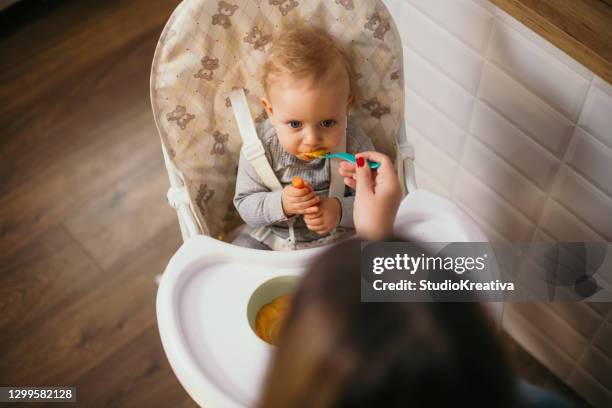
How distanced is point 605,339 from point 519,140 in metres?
0.41

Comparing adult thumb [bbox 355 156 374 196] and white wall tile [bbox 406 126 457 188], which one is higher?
adult thumb [bbox 355 156 374 196]

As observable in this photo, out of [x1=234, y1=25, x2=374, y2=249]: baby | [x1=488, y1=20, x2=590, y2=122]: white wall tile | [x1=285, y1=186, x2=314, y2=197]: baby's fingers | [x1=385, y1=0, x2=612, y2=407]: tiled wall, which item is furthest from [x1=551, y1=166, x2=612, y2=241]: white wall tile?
[x1=285, y1=186, x2=314, y2=197]: baby's fingers

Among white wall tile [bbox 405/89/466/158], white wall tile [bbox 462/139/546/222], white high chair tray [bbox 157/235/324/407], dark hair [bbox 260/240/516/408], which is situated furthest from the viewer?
white wall tile [bbox 405/89/466/158]

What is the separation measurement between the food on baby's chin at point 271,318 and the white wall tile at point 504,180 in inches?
19.9

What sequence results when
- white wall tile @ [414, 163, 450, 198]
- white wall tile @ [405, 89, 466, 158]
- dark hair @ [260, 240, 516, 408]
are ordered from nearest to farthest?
dark hair @ [260, 240, 516, 408] < white wall tile @ [405, 89, 466, 158] < white wall tile @ [414, 163, 450, 198]

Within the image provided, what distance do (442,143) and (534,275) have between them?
32cm

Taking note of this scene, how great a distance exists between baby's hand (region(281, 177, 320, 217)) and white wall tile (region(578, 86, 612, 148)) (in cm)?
43

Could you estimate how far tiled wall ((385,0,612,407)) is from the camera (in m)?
1.06

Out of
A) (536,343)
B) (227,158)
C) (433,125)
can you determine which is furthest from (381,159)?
(536,343)

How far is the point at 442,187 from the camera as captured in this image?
149 centimetres

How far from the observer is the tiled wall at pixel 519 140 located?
106 centimetres

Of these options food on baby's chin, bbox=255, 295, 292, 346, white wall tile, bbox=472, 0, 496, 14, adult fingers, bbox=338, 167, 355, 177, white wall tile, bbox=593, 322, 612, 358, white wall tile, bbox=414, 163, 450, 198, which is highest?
white wall tile, bbox=472, 0, 496, 14

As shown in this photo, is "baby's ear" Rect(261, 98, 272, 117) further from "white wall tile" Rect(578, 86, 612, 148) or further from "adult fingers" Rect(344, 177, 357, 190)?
"white wall tile" Rect(578, 86, 612, 148)

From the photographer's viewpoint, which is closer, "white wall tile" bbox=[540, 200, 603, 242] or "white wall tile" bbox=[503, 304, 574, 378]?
"white wall tile" bbox=[540, 200, 603, 242]
